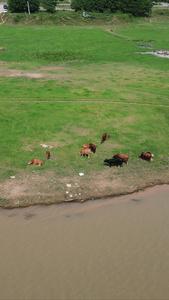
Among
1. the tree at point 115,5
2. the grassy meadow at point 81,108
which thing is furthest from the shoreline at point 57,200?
the tree at point 115,5

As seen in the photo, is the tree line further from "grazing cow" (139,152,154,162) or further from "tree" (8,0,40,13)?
"grazing cow" (139,152,154,162)

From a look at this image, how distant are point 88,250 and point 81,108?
15.9 m

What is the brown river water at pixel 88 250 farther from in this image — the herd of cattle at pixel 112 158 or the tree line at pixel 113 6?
the tree line at pixel 113 6

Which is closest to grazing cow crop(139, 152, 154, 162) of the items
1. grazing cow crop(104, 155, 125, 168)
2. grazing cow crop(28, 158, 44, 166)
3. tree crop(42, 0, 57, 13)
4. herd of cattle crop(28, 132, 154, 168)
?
herd of cattle crop(28, 132, 154, 168)

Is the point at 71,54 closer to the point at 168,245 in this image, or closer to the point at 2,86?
the point at 2,86

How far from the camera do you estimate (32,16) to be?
6762 cm

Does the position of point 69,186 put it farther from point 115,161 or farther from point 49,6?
point 49,6

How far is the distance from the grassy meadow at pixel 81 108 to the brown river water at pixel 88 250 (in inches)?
55.8

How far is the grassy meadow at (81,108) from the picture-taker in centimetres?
1797

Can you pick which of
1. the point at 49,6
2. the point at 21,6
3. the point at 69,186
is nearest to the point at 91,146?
the point at 69,186

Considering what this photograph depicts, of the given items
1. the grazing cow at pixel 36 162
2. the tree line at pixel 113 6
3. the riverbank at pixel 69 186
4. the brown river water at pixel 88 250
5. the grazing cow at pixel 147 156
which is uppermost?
the tree line at pixel 113 6

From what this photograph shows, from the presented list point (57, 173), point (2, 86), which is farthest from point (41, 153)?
point (2, 86)

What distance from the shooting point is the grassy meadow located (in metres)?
18.0

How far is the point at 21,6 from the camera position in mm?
70312
